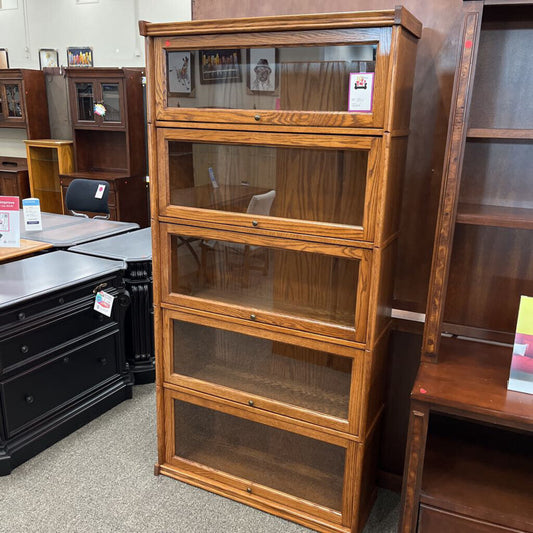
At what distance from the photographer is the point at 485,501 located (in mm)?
1548

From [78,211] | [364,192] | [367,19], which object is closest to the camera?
[367,19]

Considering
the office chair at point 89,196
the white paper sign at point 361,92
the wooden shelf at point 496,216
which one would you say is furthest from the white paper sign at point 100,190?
the wooden shelf at point 496,216

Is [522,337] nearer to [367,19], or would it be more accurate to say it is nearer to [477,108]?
[477,108]

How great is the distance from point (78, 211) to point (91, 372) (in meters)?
2.32

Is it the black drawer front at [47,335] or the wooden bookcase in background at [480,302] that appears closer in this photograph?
the wooden bookcase in background at [480,302]

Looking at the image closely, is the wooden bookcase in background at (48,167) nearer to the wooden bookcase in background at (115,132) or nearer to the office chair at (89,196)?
the wooden bookcase in background at (115,132)

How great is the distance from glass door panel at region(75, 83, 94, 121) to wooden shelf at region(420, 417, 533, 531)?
17.0ft

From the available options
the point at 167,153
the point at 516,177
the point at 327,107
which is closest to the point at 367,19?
the point at 327,107

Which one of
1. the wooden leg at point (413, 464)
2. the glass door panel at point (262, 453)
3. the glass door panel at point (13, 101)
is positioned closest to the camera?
the wooden leg at point (413, 464)

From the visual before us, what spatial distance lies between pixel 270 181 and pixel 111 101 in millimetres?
4413

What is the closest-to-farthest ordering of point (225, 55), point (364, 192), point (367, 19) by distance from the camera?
point (367, 19) < point (364, 192) < point (225, 55)

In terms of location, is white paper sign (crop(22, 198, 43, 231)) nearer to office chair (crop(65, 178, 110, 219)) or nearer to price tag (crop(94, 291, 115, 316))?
office chair (crop(65, 178, 110, 219))

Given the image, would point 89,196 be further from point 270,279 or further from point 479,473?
point 479,473

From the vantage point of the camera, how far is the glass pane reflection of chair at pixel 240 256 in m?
1.86
